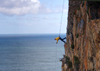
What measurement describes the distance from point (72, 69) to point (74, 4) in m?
11.9

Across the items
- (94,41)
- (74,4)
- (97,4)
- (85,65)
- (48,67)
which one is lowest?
(48,67)

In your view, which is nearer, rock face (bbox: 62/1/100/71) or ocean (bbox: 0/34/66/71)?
rock face (bbox: 62/1/100/71)

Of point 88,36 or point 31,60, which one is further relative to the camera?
point 31,60

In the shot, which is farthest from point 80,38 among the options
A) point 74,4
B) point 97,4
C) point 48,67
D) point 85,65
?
point 48,67

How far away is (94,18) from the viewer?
19219 millimetres

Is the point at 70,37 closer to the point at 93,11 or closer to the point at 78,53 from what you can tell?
the point at 78,53

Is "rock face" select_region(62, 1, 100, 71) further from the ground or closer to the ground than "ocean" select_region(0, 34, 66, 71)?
further from the ground

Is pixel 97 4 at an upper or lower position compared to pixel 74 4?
lower

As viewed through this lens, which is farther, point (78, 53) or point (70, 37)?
point (70, 37)

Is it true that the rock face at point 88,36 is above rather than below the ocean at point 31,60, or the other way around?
above

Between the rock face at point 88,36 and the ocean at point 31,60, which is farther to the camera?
the ocean at point 31,60

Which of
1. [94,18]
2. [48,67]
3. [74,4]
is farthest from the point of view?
[48,67]

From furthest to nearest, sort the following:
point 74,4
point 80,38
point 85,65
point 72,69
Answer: point 74,4
point 72,69
point 80,38
point 85,65

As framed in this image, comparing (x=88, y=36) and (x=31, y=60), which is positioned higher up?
(x=88, y=36)
